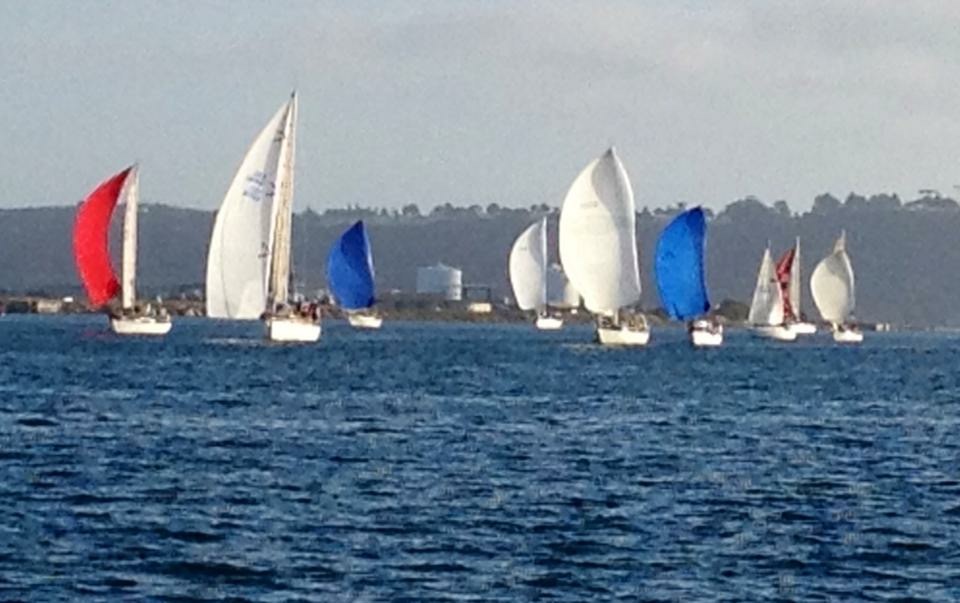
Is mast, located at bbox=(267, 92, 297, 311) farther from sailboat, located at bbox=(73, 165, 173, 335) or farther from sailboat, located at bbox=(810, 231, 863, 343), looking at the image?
sailboat, located at bbox=(810, 231, 863, 343)

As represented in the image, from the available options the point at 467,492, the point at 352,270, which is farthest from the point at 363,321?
the point at 467,492

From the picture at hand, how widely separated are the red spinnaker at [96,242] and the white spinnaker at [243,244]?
43.6 ft

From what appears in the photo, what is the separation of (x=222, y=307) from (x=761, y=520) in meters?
46.1

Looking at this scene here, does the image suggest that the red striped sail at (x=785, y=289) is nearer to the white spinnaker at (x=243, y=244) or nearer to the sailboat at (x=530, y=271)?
the sailboat at (x=530, y=271)

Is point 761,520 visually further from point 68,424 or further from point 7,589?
point 68,424

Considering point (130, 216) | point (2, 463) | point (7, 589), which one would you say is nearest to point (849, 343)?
point (130, 216)

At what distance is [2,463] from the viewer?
30.9 meters

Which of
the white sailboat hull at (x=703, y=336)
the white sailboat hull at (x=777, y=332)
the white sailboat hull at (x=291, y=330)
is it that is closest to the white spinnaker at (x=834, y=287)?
the white sailboat hull at (x=777, y=332)

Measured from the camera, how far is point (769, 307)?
379ft

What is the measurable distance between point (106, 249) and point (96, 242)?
407 millimetres

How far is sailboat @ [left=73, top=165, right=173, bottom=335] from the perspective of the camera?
276ft

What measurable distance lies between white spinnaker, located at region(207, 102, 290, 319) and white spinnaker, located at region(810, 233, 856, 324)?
6054cm

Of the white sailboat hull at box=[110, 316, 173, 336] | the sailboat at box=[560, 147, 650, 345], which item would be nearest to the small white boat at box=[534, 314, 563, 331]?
the white sailboat hull at box=[110, 316, 173, 336]

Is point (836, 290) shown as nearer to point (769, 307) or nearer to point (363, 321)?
point (769, 307)
